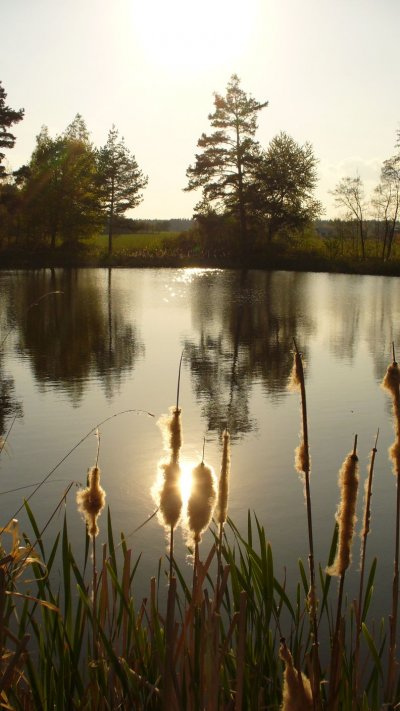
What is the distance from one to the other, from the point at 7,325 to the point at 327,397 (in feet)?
31.4

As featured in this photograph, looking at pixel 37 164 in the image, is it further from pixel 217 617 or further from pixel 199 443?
pixel 217 617

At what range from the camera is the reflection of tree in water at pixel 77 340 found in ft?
40.1

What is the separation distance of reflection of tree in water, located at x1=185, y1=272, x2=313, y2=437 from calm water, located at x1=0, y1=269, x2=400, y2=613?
46mm

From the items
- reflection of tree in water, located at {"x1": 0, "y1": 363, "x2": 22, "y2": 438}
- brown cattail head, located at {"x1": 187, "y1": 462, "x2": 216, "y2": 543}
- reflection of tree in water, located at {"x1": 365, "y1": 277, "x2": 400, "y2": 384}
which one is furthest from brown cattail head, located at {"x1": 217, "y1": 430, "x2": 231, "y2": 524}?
reflection of tree in water, located at {"x1": 365, "y1": 277, "x2": 400, "y2": 384}

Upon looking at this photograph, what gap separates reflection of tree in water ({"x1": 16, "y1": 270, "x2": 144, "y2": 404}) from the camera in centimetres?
1223

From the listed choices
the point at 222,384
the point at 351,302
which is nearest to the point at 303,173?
the point at 351,302

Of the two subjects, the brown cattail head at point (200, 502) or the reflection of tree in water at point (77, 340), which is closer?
the brown cattail head at point (200, 502)

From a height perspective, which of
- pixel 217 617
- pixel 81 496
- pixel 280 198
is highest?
pixel 280 198

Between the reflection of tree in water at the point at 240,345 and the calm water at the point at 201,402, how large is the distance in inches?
1.8

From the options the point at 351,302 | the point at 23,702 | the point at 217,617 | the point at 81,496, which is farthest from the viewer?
the point at 351,302

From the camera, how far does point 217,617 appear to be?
167cm

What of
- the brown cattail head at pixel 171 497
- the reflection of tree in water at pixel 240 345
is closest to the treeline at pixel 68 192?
the reflection of tree in water at pixel 240 345

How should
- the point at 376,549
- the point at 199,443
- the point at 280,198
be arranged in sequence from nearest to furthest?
the point at 376,549 < the point at 199,443 < the point at 280,198

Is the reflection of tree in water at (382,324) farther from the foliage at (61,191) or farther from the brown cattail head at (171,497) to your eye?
the foliage at (61,191)
